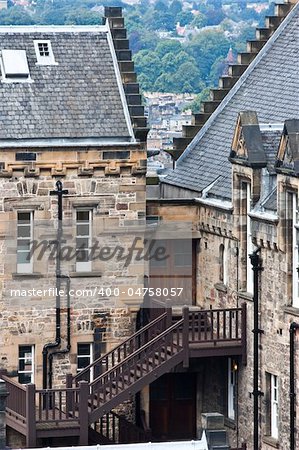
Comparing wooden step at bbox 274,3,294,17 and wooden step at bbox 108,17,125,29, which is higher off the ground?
wooden step at bbox 274,3,294,17

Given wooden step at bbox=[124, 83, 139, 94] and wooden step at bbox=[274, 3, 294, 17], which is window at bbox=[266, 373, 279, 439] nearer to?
wooden step at bbox=[124, 83, 139, 94]

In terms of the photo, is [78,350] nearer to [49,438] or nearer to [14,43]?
[49,438]

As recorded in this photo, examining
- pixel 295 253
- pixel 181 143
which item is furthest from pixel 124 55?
pixel 295 253

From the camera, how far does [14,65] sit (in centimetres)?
6100

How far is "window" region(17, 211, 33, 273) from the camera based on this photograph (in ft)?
197

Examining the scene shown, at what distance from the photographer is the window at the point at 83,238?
60562 millimetres

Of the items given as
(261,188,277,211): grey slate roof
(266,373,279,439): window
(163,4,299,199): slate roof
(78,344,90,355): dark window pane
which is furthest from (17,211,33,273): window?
(266,373,279,439): window

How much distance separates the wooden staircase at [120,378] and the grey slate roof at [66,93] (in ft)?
17.9

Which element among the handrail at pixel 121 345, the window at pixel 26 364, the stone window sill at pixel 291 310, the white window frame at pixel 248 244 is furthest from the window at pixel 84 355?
the stone window sill at pixel 291 310

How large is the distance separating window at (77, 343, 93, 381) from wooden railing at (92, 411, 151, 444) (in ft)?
4.91

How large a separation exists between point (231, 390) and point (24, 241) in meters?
6.78

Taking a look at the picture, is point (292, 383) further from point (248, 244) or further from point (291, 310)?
point (248, 244)

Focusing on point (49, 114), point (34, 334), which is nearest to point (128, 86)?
point (49, 114)

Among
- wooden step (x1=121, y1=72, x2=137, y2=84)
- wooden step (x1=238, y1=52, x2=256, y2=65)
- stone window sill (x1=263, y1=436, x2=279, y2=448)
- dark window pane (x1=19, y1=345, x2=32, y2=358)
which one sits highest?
wooden step (x1=238, y1=52, x2=256, y2=65)
